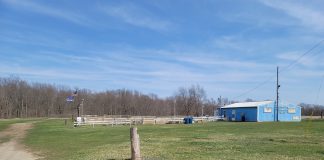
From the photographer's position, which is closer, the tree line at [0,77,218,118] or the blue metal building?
the blue metal building

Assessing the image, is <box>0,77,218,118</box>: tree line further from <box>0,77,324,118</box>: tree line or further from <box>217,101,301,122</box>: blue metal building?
<box>217,101,301,122</box>: blue metal building

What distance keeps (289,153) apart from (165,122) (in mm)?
47480

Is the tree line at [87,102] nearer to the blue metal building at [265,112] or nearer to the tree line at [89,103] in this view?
the tree line at [89,103]

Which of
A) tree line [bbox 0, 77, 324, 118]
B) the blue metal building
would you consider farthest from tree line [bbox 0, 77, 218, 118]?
the blue metal building

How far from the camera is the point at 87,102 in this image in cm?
14188

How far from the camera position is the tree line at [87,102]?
122625 millimetres

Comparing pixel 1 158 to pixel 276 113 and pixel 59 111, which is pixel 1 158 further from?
pixel 59 111

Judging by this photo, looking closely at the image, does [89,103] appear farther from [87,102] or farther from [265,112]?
[265,112]

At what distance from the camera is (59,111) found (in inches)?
5251

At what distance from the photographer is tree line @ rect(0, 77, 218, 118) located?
122625mm

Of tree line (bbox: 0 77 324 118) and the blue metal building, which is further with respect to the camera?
tree line (bbox: 0 77 324 118)

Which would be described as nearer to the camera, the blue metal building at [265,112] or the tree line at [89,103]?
the blue metal building at [265,112]

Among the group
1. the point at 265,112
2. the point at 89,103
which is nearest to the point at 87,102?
the point at 89,103

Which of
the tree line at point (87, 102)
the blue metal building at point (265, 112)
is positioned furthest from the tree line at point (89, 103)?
the blue metal building at point (265, 112)
